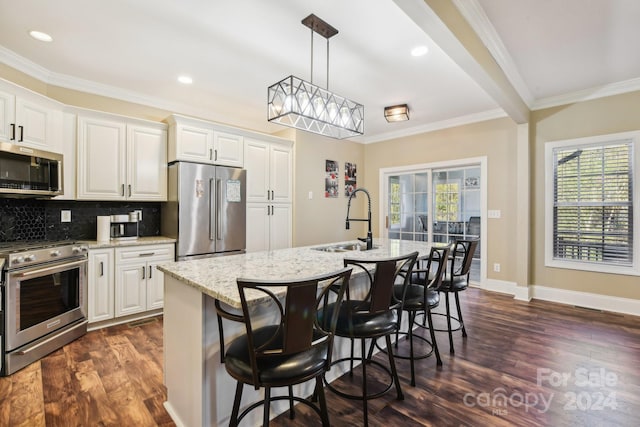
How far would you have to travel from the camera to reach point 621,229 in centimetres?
359

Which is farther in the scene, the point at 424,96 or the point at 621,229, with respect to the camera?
the point at 424,96

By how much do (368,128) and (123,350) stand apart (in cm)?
459

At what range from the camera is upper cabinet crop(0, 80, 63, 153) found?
2510 millimetres

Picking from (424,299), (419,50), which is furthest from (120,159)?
(424,299)

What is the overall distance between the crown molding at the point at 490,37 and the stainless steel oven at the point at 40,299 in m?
3.68

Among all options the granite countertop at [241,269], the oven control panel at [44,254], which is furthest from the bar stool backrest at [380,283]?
the oven control panel at [44,254]

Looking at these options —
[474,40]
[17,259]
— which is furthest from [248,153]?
[474,40]

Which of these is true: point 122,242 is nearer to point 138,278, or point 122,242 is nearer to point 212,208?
point 138,278

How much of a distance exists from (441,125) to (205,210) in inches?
152

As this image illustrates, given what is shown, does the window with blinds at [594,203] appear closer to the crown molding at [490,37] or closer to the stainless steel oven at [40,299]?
the crown molding at [490,37]

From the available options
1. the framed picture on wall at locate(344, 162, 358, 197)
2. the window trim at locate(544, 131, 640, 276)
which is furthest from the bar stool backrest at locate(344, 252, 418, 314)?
the framed picture on wall at locate(344, 162, 358, 197)

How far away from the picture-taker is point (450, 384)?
83.0 inches

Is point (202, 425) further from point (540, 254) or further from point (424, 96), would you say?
point (540, 254)

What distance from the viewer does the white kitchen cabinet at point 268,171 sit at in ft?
14.0
